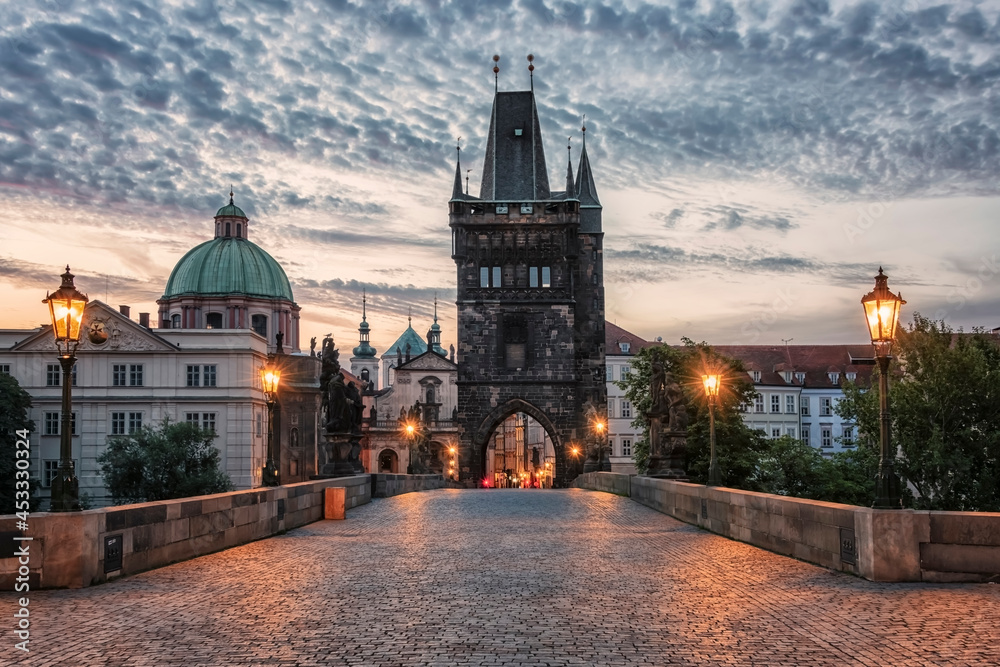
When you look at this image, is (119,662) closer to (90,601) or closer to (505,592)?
(90,601)

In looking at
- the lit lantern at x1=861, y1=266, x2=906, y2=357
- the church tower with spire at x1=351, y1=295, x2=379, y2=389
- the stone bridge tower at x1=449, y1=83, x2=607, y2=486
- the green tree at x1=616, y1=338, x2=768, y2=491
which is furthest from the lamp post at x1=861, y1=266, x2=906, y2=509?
the church tower with spire at x1=351, y1=295, x2=379, y2=389

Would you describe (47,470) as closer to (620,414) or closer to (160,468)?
(160,468)

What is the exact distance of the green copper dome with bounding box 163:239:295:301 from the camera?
313 feet

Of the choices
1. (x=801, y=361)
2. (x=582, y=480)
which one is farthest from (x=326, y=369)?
(x=801, y=361)

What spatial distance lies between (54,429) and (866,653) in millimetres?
67917

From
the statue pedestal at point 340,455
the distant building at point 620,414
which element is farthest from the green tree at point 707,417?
the distant building at point 620,414

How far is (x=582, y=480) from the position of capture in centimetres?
5228

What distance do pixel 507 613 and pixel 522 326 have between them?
5999cm

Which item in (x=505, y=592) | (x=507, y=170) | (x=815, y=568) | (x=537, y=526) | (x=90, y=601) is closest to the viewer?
(x=90, y=601)

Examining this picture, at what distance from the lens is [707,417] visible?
5484cm

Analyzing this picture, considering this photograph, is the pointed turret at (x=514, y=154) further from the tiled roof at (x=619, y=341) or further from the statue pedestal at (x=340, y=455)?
the statue pedestal at (x=340, y=455)

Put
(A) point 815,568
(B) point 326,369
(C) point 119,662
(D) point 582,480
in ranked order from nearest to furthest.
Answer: (C) point 119,662 < (A) point 815,568 < (B) point 326,369 < (D) point 582,480

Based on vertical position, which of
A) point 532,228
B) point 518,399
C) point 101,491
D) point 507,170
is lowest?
point 101,491

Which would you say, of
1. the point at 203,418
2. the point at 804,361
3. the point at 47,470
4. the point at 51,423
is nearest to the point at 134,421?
the point at 203,418
